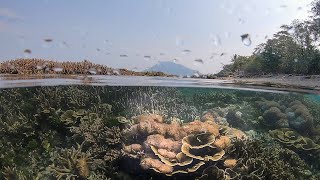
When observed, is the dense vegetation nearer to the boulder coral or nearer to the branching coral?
the boulder coral

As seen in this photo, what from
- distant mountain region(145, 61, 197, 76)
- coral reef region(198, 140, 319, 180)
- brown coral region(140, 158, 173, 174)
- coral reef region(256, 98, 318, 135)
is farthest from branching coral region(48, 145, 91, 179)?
coral reef region(256, 98, 318, 135)

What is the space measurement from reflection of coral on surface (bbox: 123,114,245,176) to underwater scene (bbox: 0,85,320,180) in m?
0.02

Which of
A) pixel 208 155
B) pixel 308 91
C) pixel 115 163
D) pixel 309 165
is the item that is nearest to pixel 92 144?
pixel 115 163

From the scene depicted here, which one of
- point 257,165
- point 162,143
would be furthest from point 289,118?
point 162,143

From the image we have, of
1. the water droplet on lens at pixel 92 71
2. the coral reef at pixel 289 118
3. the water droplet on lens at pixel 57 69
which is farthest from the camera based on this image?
the water droplet on lens at pixel 92 71

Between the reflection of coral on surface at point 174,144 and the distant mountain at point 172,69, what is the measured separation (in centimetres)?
386

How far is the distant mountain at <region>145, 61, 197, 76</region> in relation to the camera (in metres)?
13.0

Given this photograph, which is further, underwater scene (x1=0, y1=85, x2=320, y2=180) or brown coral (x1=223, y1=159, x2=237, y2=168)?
brown coral (x1=223, y1=159, x2=237, y2=168)

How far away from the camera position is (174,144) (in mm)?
8508

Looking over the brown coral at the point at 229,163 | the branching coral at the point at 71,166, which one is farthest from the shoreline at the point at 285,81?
the branching coral at the point at 71,166

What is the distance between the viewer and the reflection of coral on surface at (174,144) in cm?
800

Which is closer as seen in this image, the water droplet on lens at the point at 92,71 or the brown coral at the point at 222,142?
the brown coral at the point at 222,142

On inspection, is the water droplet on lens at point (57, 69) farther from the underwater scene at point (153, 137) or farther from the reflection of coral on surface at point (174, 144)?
the reflection of coral on surface at point (174, 144)

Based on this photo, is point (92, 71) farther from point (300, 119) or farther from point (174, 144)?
point (300, 119)
